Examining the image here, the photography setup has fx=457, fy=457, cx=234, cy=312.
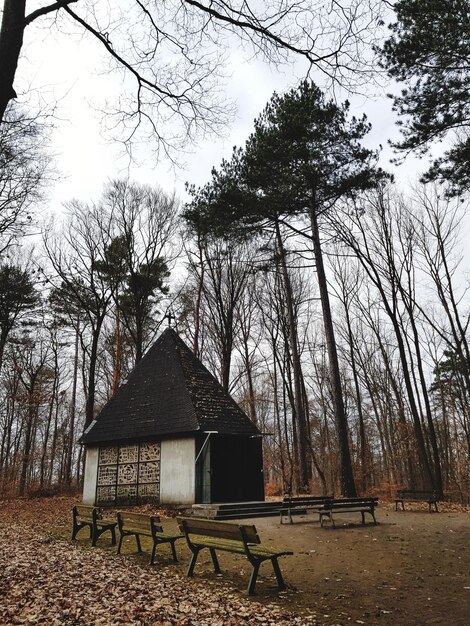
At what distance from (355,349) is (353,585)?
2394cm

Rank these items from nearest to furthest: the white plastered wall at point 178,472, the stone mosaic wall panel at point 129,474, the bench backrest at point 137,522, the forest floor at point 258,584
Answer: the forest floor at point 258,584 → the bench backrest at point 137,522 → the white plastered wall at point 178,472 → the stone mosaic wall panel at point 129,474

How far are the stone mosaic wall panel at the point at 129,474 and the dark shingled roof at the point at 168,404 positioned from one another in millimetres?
458

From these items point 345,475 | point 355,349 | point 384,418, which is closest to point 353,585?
point 345,475

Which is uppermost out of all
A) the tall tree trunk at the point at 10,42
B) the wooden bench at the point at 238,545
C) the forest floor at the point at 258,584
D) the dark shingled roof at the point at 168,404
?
the tall tree trunk at the point at 10,42

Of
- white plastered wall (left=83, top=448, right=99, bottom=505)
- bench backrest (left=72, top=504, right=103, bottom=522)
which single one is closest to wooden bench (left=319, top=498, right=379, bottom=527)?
bench backrest (left=72, top=504, right=103, bottom=522)

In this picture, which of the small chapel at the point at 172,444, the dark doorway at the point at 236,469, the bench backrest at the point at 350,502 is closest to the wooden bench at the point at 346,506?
the bench backrest at the point at 350,502

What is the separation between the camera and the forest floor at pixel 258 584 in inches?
196

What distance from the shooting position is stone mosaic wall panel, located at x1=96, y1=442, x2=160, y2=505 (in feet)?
54.3

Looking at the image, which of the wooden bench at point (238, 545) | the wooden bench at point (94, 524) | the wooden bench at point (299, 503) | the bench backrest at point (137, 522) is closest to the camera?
the wooden bench at point (238, 545)

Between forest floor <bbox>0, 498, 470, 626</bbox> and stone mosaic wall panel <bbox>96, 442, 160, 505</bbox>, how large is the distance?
20.3ft

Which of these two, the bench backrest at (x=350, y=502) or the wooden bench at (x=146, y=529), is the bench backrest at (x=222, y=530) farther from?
the bench backrest at (x=350, y=502)

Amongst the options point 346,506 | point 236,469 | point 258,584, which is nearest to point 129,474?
point 236,469

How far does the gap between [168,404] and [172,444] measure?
1641mm

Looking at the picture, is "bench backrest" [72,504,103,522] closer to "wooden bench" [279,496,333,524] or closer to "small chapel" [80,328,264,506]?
"wooden bench" [279,496,333,524]
